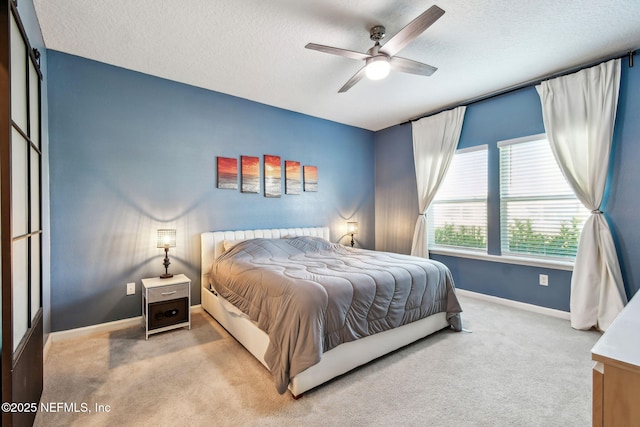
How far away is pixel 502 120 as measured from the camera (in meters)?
3.68

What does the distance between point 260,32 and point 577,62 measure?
3.28m

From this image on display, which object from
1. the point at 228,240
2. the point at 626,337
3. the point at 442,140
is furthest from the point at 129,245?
the point at 442,140

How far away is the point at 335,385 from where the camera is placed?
199 centimetres

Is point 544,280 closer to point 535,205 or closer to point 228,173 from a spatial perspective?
point 535,205

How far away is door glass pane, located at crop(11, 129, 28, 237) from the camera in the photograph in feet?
4.50

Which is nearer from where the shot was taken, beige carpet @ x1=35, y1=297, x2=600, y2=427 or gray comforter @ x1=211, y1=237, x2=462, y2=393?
beige carpet @ x1=35, y1=297, x2=600, y2=427

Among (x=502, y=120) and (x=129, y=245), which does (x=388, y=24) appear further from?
(x=129, y=245)

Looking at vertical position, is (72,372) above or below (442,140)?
below

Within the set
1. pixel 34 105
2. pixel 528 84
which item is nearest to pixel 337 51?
pixel 34 105

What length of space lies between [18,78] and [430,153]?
4488 mm

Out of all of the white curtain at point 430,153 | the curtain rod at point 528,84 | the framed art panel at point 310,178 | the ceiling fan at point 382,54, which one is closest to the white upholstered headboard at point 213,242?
the framed art panel at point 310,178

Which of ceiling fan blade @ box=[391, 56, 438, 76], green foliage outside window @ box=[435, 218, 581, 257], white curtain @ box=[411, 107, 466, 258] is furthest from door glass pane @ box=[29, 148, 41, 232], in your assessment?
green foliage outside window @ box=[435, 218, 581, 257]

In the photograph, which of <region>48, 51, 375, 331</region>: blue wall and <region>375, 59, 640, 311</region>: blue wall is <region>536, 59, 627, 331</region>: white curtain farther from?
<region>48, 51, 375, 331</region>: blue wall

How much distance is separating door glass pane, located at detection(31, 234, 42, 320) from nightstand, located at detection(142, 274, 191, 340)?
886 millimetres
